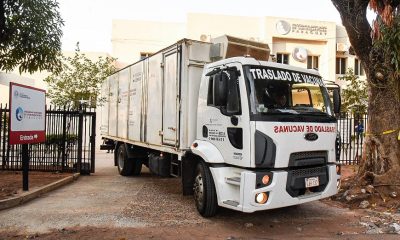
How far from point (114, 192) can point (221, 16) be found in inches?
778

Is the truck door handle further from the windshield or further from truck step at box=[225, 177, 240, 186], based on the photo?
truck step at box=[225, 177, 240, 186]

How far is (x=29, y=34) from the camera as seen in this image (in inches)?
383

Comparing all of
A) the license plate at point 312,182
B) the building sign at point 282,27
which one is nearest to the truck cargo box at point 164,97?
the license plate at point 312,182

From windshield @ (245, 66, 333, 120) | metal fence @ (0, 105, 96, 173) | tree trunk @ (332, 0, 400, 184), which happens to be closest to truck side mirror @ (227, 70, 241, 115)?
windshield @ (245, 66, 333, 120)

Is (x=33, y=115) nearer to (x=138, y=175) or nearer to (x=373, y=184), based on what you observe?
(x=138, y=175)

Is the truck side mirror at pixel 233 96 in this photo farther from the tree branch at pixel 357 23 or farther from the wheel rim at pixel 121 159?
the wheel rim at pixel 121 159

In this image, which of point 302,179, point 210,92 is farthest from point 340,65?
point 302,179

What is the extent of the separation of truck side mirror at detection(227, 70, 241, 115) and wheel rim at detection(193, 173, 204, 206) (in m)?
1.40

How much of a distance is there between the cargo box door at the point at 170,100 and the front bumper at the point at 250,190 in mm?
1422

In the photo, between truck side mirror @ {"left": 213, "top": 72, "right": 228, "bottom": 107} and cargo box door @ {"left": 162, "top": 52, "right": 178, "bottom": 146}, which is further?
cargo box door @ {"left": 162, "top": 52, "right": 178, "bottom": 146}

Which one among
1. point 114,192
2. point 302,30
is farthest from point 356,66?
point 114,192

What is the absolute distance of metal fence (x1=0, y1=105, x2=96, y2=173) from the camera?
1124 centimetres

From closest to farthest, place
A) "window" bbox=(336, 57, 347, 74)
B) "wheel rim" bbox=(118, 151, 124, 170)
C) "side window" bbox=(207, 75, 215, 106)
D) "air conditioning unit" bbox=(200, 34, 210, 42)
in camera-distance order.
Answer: "side window" bbox=(207, 75, 215, 106)
"wheel rim" bbox=(118, 151, 124, 170)
"air conditioning unit" bbox=(200, 34, 210, 42)
"window" bbox=(336, 57, 347, 74)

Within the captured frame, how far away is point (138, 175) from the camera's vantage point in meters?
11.6
